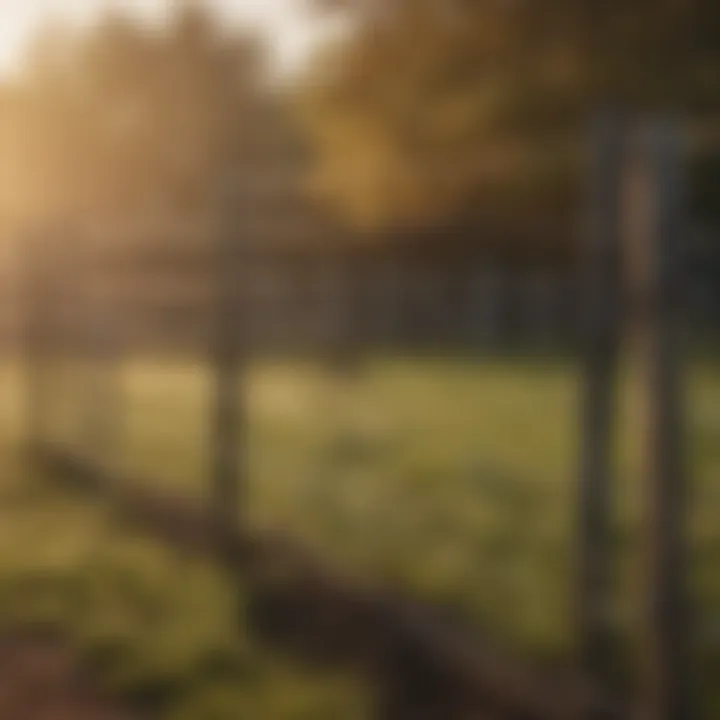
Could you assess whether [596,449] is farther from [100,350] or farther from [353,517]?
[100,350]

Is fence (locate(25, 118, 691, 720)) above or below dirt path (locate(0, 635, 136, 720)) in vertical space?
above

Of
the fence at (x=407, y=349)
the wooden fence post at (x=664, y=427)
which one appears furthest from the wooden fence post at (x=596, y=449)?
the wooden fence post at (x=664, y=427)

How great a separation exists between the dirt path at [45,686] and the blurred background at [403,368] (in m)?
0.02

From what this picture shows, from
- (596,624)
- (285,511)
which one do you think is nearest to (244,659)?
(596,624)

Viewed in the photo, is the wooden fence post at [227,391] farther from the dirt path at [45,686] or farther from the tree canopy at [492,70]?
the tree canopy at [492,70]

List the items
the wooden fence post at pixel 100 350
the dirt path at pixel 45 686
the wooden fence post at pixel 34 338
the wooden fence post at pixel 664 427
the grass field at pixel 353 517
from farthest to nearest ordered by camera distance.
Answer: the wooden fence post at pixel 34 338
the wooden fence post at pixel 100 350
the grass field at pixel 353 517
the dirt path at pixel 45 686
the wooden fence post at pixel 664 427

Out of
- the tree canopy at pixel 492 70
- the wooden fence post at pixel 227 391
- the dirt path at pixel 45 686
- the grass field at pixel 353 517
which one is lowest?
the dirt path at pixel 45 686

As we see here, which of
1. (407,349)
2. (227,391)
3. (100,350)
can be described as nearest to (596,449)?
(227,391)

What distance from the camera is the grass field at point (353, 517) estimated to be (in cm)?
485

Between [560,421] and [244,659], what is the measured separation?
614cm

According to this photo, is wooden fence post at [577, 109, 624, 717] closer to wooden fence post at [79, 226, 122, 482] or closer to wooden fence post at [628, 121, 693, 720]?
wooden fence post at [628, 121, 693, 720]

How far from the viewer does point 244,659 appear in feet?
16.4

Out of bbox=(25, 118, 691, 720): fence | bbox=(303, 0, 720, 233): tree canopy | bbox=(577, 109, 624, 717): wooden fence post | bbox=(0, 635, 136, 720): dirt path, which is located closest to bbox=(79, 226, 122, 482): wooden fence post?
bbox=(25, 118, 691, 720): fence

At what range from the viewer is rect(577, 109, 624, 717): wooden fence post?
4.07 meters
